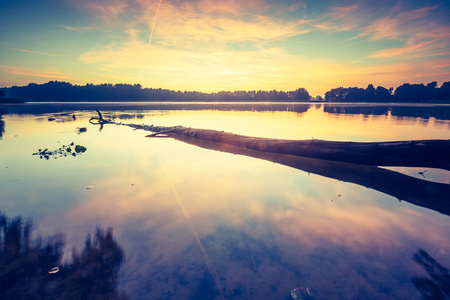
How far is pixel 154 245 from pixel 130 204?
2434 mm

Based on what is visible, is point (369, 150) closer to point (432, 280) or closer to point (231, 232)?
point (432, 280)

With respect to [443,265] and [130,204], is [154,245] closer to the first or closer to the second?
[130,204]

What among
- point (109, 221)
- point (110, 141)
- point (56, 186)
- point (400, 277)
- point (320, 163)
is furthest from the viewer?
point (110, 141)

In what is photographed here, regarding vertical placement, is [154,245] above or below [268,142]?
below

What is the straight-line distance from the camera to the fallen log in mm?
8320

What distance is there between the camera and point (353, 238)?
4867 millimetres

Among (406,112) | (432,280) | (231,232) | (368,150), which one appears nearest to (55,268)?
(231,232)

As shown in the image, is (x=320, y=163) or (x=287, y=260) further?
(x=320, y=163)

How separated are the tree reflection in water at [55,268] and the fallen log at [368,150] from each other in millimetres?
10572

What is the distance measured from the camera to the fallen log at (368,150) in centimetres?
832

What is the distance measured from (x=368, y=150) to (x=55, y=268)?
1223 centimetres

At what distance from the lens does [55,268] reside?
393 cm

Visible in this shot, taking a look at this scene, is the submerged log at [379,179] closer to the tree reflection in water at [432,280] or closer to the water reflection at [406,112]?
the tree reflection in water at [432,280]

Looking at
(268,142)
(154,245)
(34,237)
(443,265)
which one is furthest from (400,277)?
(268,142)
